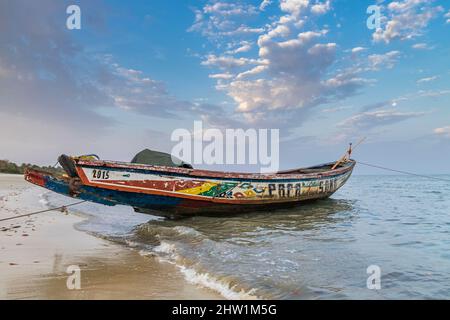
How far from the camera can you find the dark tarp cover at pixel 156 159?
8461 mm

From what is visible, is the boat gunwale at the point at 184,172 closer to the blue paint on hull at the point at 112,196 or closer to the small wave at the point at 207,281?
the blue paint on hull at the point at 112,196

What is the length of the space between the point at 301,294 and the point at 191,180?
485cm

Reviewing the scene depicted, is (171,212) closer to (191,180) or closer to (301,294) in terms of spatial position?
(191,180)

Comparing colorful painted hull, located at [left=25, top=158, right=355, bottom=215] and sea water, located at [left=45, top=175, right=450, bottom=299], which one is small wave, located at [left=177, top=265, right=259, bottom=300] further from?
colorful painted hull, located at [left=25, top=158, right=355, bottom=215]

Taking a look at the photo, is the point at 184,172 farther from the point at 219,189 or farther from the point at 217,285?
the point at 217,285

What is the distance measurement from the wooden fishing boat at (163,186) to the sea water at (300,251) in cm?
46

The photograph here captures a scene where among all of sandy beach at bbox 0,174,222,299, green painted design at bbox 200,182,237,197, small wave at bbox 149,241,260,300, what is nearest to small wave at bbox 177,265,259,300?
small wave at bbox 149,241,260,300

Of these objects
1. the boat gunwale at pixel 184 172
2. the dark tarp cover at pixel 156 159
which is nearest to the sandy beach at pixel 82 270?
the boat gunwale at pixel 184 172

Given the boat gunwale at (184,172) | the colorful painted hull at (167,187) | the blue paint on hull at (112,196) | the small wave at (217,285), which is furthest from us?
the blue paint on hull at (112,196)

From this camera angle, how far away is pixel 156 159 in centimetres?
851

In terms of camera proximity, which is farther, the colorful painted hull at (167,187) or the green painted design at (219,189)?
the green painted design at (219,189)

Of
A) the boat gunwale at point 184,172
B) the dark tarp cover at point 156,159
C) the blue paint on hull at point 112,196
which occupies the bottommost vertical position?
the blue paint on hull at point 112,196

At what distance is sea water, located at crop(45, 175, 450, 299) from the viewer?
3.99 m

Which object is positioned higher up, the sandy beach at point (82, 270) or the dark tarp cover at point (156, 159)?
the dark tarp cover at point (156, 159)
